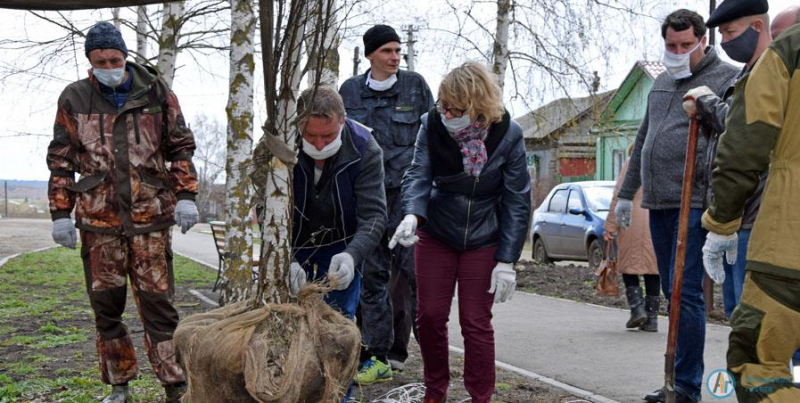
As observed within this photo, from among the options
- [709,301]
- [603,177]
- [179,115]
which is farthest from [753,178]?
[603,177]

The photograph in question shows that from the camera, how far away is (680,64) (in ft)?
17.8

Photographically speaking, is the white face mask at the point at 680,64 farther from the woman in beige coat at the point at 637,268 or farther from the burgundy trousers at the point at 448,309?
the woman in beige coat at the point at 637,268

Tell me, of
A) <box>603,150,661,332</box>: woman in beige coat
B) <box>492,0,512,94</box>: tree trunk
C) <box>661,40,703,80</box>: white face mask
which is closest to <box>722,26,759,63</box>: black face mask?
<box>661,40,703,80</box>: white face mask

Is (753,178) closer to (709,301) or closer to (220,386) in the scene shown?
(220,386)

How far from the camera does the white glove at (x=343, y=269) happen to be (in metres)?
4.27

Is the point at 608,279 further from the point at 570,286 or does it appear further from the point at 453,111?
the point at 453,111

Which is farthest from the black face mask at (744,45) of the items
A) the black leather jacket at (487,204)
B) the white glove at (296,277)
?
the white glove at (296,277)

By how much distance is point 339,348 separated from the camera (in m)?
3.69

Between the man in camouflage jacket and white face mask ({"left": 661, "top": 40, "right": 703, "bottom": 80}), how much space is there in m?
2.91

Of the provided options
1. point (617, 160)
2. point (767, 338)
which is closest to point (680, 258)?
point (767, 338)

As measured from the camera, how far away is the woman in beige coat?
8.64 m

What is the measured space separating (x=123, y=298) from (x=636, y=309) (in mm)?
5120

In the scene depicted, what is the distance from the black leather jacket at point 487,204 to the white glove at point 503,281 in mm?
60

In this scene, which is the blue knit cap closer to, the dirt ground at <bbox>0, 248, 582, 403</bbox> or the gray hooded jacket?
the dirt ground at <bbox>0, 248, 582, 403</bbox>
